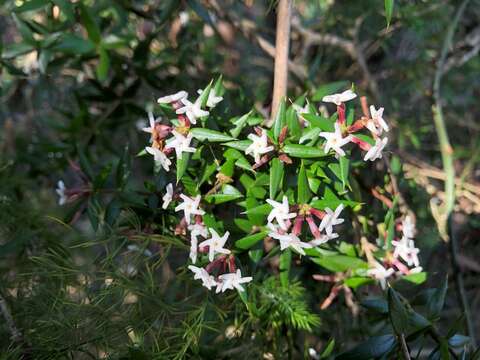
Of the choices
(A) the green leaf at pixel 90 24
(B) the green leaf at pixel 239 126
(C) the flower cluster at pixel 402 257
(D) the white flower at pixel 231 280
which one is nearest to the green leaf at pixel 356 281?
(C) the flower cluster at pixel 402 257

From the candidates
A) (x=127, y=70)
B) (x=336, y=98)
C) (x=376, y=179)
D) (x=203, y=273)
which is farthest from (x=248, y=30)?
(x=203, y=273)

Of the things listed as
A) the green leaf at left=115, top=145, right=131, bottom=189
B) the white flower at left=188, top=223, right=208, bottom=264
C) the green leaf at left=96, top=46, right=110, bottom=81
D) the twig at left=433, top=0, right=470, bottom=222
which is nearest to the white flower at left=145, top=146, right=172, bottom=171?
the white flower at left=188, top=223, right=208, bottom=264

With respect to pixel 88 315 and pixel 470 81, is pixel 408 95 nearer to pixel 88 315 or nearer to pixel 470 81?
pixel 470 81

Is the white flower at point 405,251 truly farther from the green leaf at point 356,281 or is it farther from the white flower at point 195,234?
the white flower at point 195,234

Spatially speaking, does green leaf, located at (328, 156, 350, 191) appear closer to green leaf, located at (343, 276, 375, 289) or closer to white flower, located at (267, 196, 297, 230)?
white flower, located at (267, 196, 297, 230)

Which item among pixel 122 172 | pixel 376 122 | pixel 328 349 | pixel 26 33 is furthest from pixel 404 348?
pixel 26 33

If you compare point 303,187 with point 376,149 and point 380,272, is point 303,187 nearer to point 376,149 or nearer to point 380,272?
point 376,149
